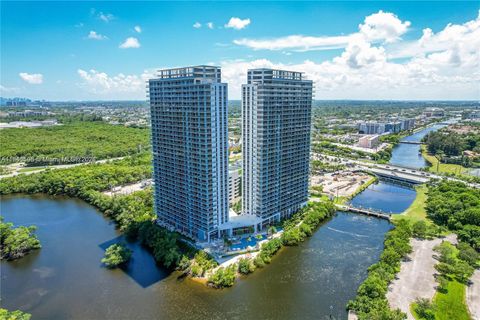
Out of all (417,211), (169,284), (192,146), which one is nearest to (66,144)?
(192,146)

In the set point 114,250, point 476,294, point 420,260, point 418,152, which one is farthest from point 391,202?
point 418,152

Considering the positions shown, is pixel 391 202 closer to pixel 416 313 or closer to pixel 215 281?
pixel 416 313

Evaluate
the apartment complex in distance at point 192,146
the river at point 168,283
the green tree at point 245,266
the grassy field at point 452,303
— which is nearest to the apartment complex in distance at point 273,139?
the apartment complex in distance at point 192,146

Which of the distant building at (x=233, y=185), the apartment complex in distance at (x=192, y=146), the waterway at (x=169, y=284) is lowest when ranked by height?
the waterway at (x=169, y=284)

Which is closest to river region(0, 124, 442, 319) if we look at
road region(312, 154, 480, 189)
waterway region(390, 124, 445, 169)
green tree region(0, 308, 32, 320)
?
green tree region(0, 308, 32, 320)

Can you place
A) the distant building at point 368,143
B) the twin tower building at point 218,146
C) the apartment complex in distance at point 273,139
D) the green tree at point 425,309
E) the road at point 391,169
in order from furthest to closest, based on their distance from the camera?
1. the distant building at point 368,143
2. the road at point 391,169
3. the apartment complex in distance at point 273,139
4. the twin tower building at point 218,146
5. the green tree at point 425,309

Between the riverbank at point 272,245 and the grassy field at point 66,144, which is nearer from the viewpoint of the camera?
the riverbank at point 272,245

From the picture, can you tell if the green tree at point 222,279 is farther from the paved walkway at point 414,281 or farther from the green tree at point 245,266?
the paved walkway at point 414,281
